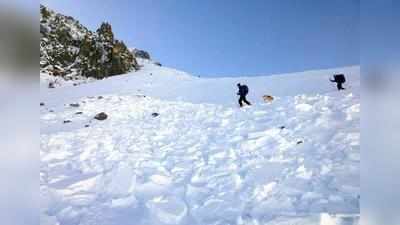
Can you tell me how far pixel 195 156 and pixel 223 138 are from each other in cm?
87

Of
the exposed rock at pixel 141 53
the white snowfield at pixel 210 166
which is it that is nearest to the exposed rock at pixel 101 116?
the white snowfield at pixel 210 166

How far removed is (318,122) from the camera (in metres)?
4.50

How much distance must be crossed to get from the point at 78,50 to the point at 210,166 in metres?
16.3

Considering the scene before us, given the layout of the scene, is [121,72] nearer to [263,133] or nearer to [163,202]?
[263,133]

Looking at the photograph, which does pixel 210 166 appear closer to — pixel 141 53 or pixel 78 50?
pixel 78 50

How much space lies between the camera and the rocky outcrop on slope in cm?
1546

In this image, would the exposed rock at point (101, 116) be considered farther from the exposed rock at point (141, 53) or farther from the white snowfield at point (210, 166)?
the exposed rock at point (141, 53)

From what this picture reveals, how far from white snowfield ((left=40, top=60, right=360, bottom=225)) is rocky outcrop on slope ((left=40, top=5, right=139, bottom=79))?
1042 cm

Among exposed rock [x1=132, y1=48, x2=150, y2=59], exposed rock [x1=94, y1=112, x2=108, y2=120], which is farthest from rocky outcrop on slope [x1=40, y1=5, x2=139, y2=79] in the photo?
exposed rock [x1=94, y1=112, x2=108, y2=120]

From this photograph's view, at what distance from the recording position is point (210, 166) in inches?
134

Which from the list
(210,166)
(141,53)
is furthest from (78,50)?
(210,166)

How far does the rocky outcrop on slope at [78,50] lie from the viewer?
50.7 ft

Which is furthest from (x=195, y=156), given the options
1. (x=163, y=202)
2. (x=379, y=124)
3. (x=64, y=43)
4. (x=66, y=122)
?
(x=64, y=43)

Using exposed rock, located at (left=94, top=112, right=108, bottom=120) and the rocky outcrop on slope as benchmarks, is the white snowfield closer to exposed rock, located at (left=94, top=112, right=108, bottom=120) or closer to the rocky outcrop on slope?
exposed rock, located at (left=94, top=112, right=108, bottom=120)
